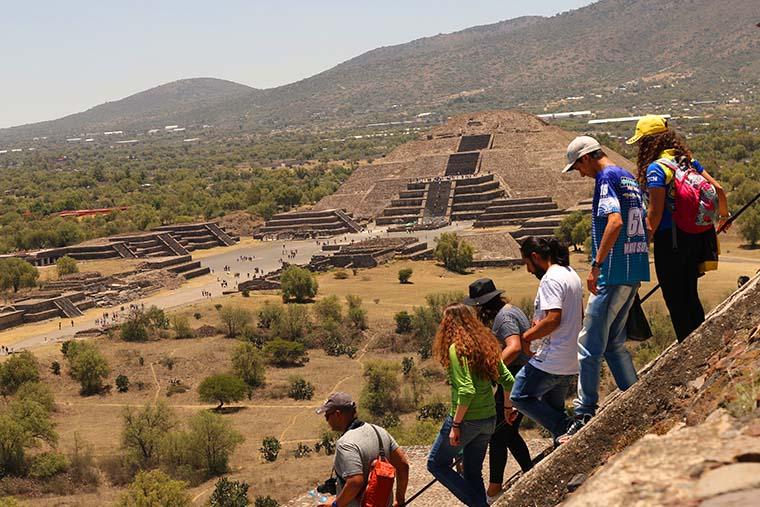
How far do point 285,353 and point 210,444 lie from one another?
10757mm

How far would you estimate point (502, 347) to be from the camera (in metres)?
6.06

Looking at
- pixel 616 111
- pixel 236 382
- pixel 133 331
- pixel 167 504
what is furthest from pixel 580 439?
pixel 616 111

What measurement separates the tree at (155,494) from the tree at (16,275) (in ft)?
117

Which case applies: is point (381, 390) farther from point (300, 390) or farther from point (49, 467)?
point (49, 467)

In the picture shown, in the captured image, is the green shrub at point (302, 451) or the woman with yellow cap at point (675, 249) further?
the green shrub at point (302, 451)

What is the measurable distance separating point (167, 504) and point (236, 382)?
417 inches

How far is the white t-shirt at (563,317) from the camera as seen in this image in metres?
5.77

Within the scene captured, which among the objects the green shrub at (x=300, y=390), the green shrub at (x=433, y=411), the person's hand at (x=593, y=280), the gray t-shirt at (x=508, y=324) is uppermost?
the person's hand at (x=593, y=280)

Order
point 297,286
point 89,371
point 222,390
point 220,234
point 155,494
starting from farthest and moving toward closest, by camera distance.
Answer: point 220,234, point 297,286, point 89,371, point 222,390, point 155,494

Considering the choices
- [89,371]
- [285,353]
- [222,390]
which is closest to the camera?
[222,390]

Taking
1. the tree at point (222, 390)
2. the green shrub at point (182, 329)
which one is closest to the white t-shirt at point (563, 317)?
the tree at point (222, 390)

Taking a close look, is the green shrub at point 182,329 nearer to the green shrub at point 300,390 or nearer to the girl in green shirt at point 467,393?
the green shrub at point 300,390

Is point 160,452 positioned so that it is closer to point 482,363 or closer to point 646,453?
point 482,363

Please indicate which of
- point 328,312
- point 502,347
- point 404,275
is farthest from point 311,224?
point 502,347
